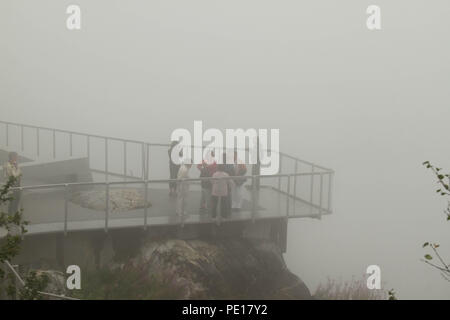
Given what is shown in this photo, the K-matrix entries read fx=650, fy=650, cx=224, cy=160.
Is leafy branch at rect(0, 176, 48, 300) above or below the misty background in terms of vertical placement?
below

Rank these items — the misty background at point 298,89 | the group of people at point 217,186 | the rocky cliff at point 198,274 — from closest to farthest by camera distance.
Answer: the rocky cliff at point 198,274 < the group of people at point 217,186 < the misty background at point 298,89

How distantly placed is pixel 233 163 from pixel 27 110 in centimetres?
1466

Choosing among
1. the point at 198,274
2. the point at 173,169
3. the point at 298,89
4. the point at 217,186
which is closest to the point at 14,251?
the point at 198,274

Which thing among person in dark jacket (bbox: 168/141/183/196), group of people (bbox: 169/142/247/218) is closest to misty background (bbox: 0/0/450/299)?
person in dark jacket (bbox: 168/141/183/196)

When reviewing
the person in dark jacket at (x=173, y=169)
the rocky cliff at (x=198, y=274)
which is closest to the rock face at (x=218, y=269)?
the rocky cliff at (x=198, y=274)

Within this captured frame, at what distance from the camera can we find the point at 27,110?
26.4m

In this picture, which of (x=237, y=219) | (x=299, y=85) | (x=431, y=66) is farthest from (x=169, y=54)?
(x=237, y=219)

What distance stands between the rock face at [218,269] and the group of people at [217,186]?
80 cm

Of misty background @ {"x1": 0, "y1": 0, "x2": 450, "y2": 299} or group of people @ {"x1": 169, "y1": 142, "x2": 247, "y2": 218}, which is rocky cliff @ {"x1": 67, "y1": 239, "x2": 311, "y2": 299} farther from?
misty background @ {"x1": 0, "y1": 0, "x2": 450, "y2": 299}

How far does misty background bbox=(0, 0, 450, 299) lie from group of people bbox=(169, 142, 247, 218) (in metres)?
13.7

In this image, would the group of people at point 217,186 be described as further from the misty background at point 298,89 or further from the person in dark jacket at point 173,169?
the misty background at point 298,89

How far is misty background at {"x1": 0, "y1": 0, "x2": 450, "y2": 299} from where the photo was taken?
104 feet

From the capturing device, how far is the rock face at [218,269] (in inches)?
525

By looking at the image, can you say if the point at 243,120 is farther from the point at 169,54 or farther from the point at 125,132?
the point at 125,132
